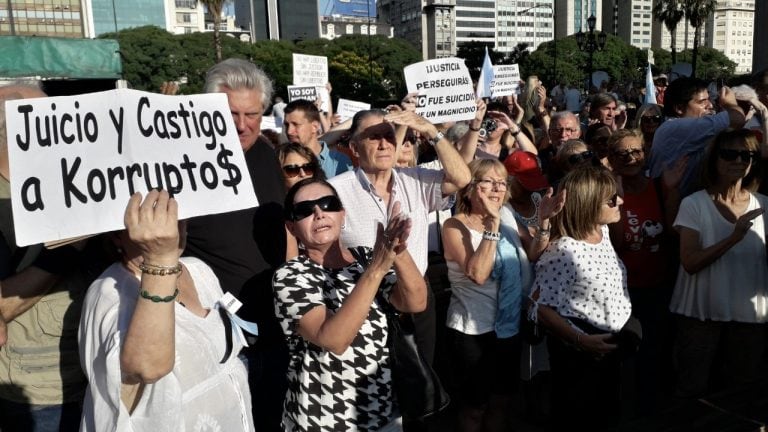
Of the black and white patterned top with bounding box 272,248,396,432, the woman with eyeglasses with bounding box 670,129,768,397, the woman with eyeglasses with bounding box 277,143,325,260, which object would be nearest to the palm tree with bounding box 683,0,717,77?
the woman with eyeglasses with bounding box 670,129,768,397

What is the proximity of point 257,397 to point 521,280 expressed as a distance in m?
1.52

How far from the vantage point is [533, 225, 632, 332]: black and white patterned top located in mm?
2977

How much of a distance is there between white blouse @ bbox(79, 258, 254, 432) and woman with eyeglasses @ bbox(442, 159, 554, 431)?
1.49 meters

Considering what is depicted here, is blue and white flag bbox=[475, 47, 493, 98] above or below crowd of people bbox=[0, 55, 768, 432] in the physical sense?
above

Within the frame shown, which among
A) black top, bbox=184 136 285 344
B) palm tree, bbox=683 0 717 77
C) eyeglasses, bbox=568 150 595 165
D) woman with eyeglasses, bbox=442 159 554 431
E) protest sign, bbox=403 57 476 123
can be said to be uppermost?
palm tree, bbox=683 0 717 77

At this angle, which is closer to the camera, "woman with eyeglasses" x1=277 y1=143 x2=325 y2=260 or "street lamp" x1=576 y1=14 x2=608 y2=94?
"woman with eyeglasses" x1=277 y1=143 x2=325 y2=260

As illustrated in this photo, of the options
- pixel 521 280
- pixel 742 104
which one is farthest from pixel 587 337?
pixel 742 104

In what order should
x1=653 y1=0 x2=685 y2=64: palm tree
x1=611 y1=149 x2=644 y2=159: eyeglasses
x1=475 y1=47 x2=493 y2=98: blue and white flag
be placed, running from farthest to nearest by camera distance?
1. x1=653 y1=0 x2=685 y2=64: palm tree
2. x1=475 y1=47 x2=493 y2=98: blue and white flag
3. x1=611 y1=149 x2=644 y2=159: eyeglasses

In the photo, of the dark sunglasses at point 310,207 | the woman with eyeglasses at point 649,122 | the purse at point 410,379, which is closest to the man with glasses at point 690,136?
the woman with eyeglasses at point 649,122

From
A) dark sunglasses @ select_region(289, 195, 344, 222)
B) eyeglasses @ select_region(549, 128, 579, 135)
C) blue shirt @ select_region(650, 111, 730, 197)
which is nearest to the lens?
dark sunglasses @ select_region(289, 195, 344, 222)

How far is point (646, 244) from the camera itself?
12.0 ft

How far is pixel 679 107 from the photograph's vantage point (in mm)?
4512

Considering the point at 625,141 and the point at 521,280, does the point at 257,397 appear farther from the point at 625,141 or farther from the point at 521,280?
the point at 625,141

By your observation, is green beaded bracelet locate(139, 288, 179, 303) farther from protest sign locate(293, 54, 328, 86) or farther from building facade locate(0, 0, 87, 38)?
building facade locate(0, 0, 87, 38)
